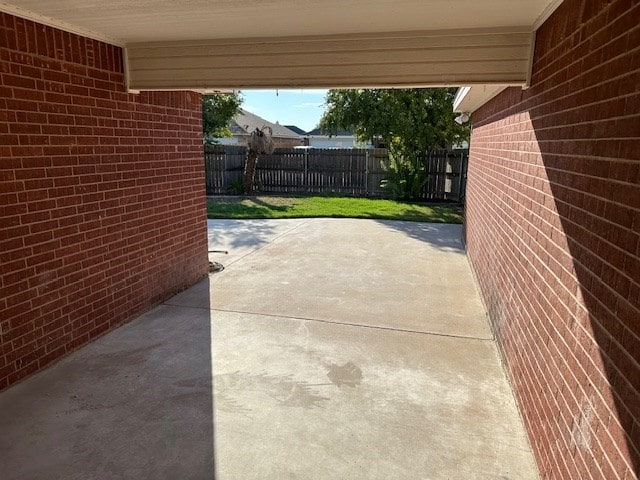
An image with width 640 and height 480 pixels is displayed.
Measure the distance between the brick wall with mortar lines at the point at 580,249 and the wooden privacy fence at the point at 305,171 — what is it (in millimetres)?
11576

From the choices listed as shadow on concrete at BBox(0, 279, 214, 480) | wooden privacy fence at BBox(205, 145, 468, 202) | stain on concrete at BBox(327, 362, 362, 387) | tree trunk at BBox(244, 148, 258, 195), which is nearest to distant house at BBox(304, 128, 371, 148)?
wooden privacy fence at BBox(205, 145, 468, 202)

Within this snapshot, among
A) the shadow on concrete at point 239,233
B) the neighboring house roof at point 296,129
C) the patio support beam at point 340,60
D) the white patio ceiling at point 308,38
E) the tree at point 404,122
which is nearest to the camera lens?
the white patio ceiling at point 308,38

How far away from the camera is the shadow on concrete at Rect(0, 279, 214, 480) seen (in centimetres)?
260

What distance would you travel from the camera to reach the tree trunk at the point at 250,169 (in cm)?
1503

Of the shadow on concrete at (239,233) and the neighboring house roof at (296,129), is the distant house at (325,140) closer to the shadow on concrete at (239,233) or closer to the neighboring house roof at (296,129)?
the neighboring house roof at (296,129)

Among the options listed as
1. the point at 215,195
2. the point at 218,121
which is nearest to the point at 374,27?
the point at 215,195

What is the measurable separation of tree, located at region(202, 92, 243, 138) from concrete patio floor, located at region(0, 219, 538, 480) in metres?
12.4

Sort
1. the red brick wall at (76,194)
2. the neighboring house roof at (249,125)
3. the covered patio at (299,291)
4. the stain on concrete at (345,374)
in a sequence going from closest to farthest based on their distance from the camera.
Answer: the covered patio at (299,291), the red brick wall at (76,194), the stain on concrete at (345,374), the neighboring house roof at (249,125)

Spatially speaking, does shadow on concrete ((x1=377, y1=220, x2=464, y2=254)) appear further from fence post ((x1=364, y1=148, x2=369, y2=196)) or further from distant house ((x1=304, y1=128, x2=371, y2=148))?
distant house ((x1=304, y1=128, x2=371, y2=148))

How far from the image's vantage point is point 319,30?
380 centimetres

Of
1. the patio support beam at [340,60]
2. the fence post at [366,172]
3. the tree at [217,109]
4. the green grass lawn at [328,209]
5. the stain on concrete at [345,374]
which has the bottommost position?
the stain on concrete at [345,374]

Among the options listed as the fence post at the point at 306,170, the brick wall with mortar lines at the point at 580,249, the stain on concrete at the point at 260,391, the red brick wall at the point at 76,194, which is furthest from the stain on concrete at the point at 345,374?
the fence post at the point at 306,170

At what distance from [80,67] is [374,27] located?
256 cm

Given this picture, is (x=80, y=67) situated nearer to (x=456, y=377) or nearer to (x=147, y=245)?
(x=147, y=245)
